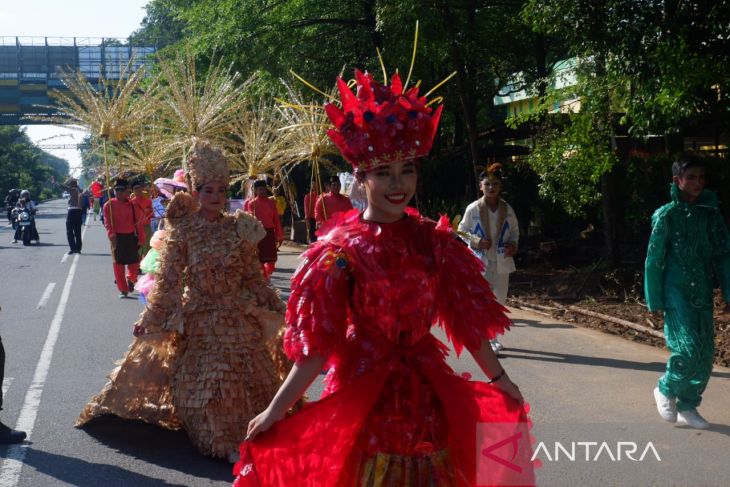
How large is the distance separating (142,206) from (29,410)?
822 centimetres

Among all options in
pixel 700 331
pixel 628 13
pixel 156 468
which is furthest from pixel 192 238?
pixel 628 13

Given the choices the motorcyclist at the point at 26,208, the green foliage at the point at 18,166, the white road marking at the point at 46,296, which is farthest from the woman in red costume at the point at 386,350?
the green foliage at the point at 18,166

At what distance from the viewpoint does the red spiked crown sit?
3.48 metres

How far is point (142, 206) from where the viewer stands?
1516 centimetres

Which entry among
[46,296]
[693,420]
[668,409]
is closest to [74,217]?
[46,296]

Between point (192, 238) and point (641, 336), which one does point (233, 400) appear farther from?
point (641, 336)

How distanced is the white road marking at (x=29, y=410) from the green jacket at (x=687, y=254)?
436cm

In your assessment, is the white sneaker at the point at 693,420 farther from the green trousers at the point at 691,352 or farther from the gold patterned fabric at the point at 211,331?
the gold patterned fabric at the point at 211,331

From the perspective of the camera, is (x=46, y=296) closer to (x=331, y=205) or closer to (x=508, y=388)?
(x=331, y=205)

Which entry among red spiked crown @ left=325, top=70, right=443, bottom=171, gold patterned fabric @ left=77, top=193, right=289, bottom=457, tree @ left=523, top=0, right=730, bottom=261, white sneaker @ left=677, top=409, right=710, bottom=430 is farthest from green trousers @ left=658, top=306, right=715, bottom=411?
tree @ left=523, top=0, right=730, bottom=261

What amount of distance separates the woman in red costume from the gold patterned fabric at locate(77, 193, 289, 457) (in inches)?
94.4

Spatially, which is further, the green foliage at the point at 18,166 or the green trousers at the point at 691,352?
the green foliage at the point at 18,166

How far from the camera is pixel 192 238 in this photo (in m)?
5.99

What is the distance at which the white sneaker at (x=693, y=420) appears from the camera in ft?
20.8
